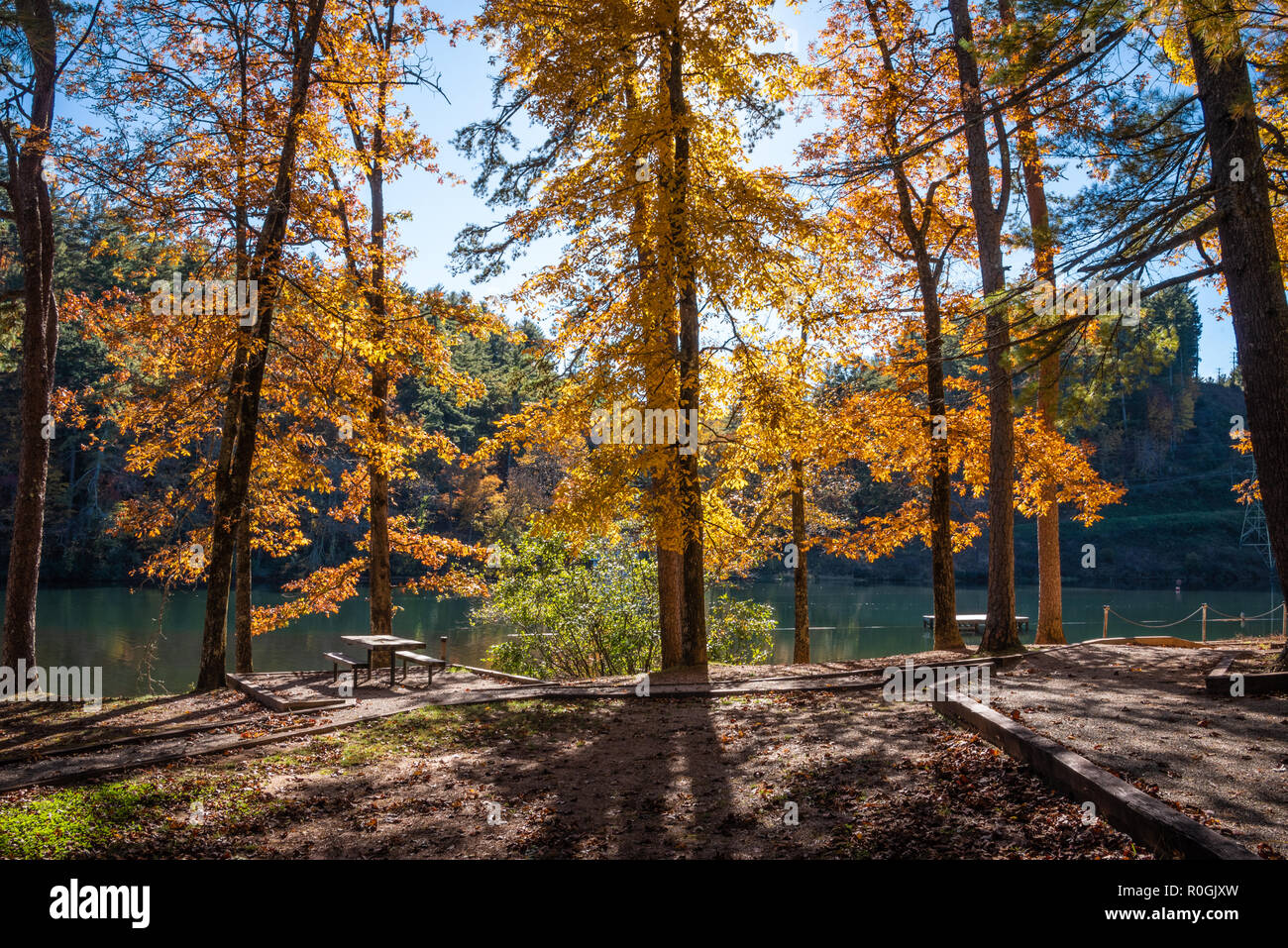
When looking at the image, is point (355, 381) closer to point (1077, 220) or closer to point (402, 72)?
point (402, 72)

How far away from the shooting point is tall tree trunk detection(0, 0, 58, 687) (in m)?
9.81

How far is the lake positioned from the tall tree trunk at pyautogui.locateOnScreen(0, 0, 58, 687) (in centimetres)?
211

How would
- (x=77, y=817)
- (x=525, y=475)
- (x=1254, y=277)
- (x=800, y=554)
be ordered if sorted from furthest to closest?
(x=525, y=475) → (x=800, y=554) → (x=1254, y=277) → (x=77, y=817)

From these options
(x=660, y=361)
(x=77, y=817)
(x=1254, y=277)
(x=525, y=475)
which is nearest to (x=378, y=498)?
(x=660, y=361)

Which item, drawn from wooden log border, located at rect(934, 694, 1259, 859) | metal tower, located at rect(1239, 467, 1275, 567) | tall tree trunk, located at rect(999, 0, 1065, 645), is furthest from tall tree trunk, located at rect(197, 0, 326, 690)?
metal tower, located at rect(1239, 467, 1275, 567)

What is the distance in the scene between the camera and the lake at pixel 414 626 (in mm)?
21453

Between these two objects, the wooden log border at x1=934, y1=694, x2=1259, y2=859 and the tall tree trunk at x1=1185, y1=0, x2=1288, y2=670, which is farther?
the tall tree trunk at x1=1185, y1=0, x2=1288, y2=670

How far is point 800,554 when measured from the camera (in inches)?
596

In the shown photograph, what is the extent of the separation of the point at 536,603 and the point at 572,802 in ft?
39.9

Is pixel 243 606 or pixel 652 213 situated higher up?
pixel 652 213

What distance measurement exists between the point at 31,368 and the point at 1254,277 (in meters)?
13.5

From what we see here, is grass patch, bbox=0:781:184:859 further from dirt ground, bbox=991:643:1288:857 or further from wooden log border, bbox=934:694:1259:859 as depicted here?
Result: dirt ground, bbox=991:643:1288:857

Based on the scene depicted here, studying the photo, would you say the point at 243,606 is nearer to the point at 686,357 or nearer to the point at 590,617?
the point at 590,617
